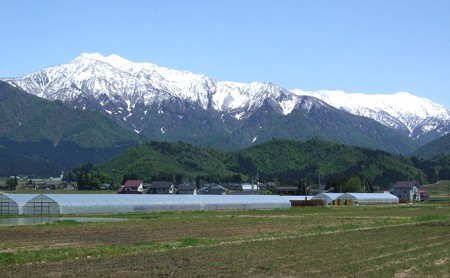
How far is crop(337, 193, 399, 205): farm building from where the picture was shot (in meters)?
148

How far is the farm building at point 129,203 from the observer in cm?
8200

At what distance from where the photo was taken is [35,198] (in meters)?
82.5

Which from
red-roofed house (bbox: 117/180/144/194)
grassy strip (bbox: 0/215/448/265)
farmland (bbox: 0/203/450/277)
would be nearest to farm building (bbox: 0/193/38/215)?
farmland (bbox: 0/203/450/277)

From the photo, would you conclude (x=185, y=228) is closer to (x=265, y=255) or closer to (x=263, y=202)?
(x=265, y=255)

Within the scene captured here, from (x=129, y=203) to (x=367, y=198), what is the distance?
74768mm

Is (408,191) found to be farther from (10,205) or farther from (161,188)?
(10,205)

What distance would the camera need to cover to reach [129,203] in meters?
91.6

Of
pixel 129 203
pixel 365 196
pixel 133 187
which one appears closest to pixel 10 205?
pixel 129 203

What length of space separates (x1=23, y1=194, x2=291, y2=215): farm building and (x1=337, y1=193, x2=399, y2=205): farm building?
30390 mm

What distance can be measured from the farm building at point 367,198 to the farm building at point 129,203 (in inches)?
1196

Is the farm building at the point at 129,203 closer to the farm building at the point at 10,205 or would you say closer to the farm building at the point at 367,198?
the farm building at the point at 10,205

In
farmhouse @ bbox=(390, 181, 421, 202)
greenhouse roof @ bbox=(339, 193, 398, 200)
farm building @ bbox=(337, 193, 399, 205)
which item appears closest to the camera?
farm building @ bbox=(337, 193, 399, 205)

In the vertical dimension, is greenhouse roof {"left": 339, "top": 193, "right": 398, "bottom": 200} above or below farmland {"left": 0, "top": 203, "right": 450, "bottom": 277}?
above

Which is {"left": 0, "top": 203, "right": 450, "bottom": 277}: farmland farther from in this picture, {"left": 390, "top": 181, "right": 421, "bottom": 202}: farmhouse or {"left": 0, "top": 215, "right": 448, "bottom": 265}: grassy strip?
{"left": 390, "top": 181, "right": 421, "bottom": 202}: farmhouse
